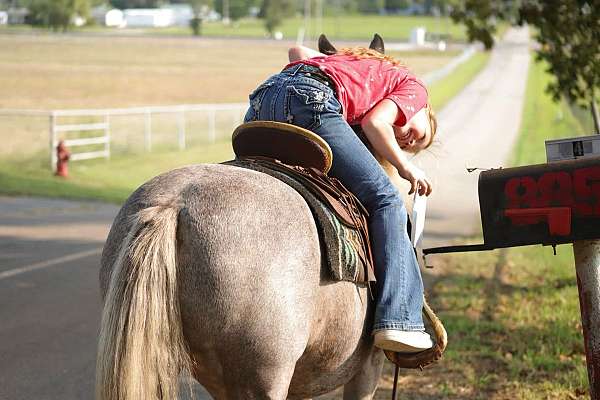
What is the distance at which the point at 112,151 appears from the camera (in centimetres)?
2823

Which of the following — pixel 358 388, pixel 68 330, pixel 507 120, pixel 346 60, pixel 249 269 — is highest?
pixel 346 60

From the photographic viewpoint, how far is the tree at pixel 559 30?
10338mm

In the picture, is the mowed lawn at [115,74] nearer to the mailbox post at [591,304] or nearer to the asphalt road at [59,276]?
the asphalt road at [59,276]

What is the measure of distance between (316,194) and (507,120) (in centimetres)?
3879

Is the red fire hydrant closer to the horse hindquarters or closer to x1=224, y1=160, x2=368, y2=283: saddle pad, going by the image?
x1=224, y1=160, x2=368, y2=283: saddle pad

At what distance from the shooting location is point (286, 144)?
174 inches

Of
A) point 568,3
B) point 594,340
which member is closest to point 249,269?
point 594,340

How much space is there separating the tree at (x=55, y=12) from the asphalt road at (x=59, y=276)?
309 feet

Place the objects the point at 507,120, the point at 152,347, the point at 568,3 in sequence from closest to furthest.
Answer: the point at 152,347, the point at 568,3, the point at 507,120

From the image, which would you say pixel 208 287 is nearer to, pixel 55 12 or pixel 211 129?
pixel 211 129

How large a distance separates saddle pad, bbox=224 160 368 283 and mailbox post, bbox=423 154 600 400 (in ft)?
2.70

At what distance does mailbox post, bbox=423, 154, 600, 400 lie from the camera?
4.61 meters

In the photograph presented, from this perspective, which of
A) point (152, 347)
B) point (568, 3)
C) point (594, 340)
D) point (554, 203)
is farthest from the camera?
point (568, 3)

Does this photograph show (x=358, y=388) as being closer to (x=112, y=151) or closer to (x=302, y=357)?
(x=302, y=357)
